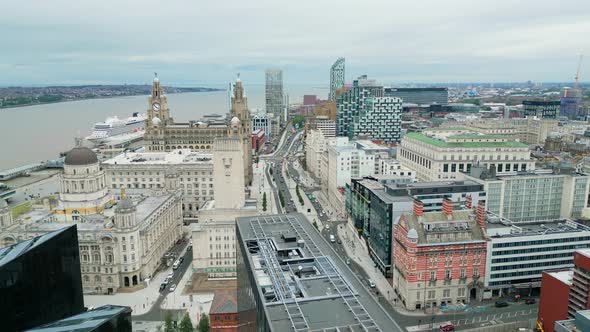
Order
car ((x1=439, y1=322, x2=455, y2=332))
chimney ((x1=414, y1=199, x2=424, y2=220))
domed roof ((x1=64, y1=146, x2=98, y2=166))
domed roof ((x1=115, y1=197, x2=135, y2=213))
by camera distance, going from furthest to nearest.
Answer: domed roof ((x1=64, y1=146, x2=98, y2=166)) → domed roof ((x1=115, y1=197, x2=135, y2=213)) → chimney ((x1=414, y1=199, x2=424, y2=220)) → car ((x1=439, y1=322, x2=455, y2=332))

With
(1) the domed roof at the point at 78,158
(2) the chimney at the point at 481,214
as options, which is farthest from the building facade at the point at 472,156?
(1) the domed roof at the point at 78,158

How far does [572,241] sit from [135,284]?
5400 cm

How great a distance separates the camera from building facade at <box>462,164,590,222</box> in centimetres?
7038

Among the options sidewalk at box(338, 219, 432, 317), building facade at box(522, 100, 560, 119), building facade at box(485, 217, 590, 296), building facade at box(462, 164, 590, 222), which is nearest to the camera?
building facade at box(485, 217, 590, 296)

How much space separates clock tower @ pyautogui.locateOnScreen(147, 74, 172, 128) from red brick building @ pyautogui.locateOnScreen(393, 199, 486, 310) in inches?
3019

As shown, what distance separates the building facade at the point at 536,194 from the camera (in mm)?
70375

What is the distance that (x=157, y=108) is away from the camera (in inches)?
4537

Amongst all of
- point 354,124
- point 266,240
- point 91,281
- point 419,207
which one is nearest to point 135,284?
point 91,281

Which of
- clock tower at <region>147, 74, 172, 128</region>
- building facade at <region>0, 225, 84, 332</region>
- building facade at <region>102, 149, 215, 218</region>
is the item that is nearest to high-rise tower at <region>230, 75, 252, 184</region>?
clock tower at <region>147, 74, 172, 128</region>

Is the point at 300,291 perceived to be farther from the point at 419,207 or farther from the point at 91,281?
the point at 91,281

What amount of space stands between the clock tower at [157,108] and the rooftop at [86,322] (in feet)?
293

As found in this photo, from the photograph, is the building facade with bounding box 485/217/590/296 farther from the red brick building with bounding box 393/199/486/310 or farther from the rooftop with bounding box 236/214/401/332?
the rooftop with bounding box 236/214/401/332

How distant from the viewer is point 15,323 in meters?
29.8

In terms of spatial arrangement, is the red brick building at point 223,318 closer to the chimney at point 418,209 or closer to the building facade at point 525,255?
the chimney at point 418,209
